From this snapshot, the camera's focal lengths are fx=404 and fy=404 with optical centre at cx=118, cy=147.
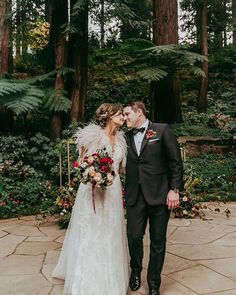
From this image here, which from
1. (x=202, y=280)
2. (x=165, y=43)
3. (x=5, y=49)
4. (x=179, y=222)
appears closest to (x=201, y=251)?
(x=202, y=280)

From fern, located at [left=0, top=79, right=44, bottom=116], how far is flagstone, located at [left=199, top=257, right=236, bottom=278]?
16.3 feet

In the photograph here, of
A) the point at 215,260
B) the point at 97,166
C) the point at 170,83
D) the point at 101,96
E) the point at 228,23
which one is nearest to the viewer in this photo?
the point at 97,166

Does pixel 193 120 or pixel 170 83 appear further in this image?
pixel 193 120

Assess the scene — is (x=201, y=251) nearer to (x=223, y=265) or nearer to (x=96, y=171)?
(x=223, y=265)

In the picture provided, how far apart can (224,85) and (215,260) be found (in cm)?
1257

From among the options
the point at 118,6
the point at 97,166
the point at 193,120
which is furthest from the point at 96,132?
the point at 193,120

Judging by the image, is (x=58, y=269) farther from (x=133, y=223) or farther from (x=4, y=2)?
(x=4, y=2)

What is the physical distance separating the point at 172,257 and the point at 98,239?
1534 millimetres

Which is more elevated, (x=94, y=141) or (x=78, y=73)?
(x=78, y=73)

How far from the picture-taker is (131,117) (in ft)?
12.7

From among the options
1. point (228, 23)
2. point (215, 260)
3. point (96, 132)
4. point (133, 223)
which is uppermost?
point (228, 23)

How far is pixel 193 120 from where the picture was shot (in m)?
12.9

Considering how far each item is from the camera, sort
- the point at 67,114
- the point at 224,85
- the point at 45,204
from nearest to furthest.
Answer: the point at 45,204
the point at 67,114
the point at 224,85

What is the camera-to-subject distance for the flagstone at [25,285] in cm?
398
